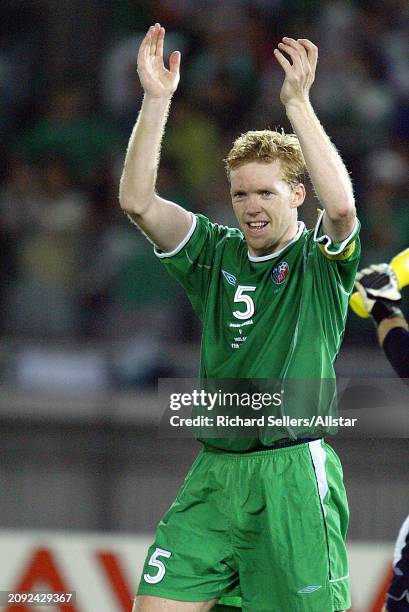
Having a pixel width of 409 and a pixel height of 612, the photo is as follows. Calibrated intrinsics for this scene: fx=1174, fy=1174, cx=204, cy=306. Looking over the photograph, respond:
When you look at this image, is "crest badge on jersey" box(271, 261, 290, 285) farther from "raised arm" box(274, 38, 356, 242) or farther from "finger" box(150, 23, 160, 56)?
"finger" box(150, 23, 160, 56)

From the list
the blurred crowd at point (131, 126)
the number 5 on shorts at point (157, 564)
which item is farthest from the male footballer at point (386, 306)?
the blurred crowd at point (131, 126)

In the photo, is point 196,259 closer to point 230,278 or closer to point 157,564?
point 230,278

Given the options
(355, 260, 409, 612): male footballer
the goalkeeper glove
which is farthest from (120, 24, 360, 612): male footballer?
the goalkeeper glove

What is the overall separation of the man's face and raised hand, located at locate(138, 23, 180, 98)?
342mm

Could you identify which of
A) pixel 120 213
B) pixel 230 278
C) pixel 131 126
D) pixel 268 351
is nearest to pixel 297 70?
pixel 230 278

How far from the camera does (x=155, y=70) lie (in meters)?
3.67

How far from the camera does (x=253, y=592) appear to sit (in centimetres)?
358

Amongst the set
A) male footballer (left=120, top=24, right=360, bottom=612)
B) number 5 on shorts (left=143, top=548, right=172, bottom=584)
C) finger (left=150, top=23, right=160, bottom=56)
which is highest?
finger (left=150, top=23, right=160, bottom=56)

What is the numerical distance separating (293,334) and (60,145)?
16.1 ft

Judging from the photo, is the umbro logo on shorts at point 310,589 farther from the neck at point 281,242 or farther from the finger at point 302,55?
the finger at point 302,55

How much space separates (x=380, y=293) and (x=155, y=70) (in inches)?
65.2

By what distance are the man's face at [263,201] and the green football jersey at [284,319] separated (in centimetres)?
9

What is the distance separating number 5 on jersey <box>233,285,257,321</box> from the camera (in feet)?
12.1

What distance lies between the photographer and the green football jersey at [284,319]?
361 cm
